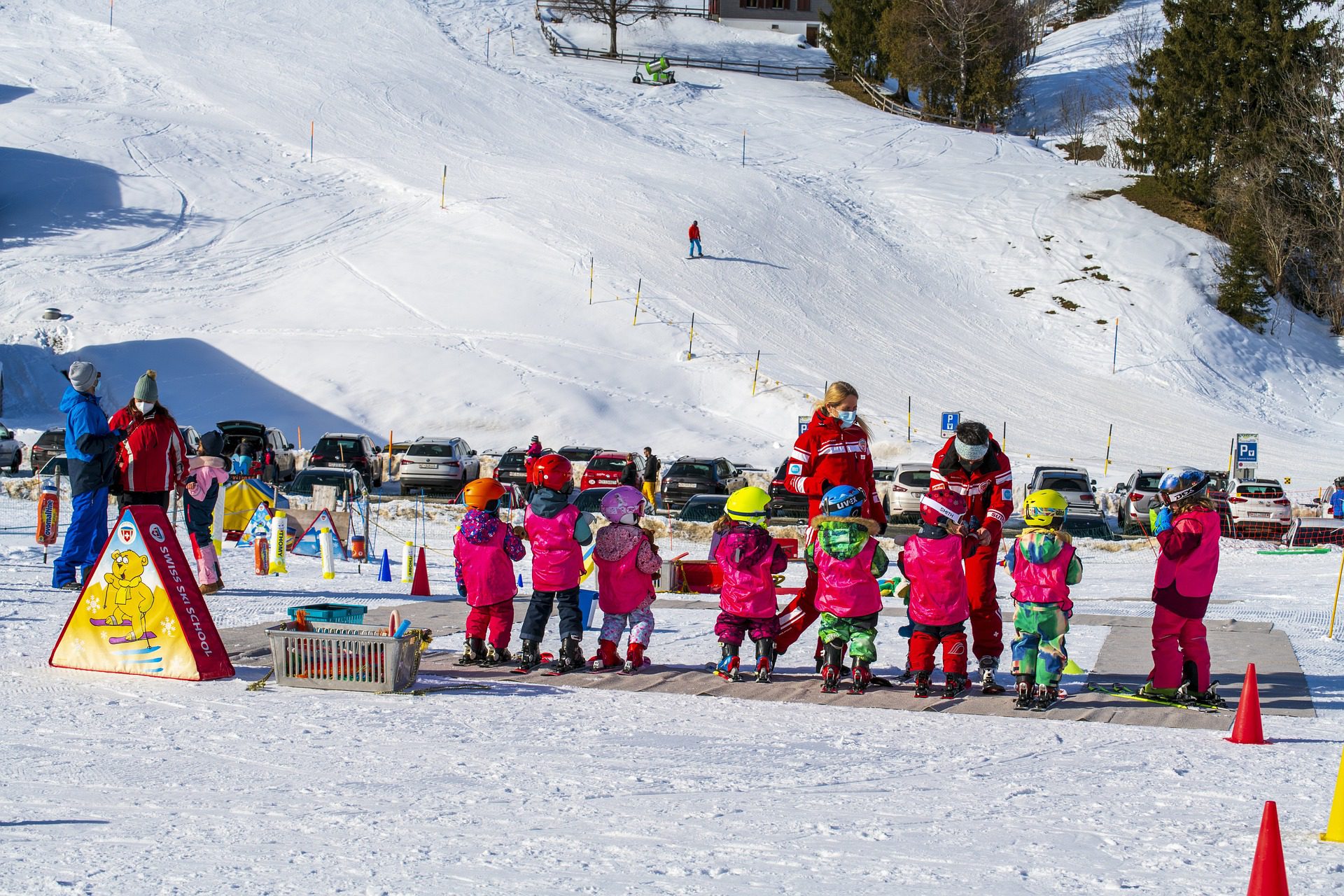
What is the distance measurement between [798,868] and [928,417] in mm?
34234

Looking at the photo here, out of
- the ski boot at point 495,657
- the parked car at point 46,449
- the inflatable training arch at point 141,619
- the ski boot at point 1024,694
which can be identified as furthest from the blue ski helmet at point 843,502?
the parked car at point 46,449

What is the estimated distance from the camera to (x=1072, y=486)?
29203mm

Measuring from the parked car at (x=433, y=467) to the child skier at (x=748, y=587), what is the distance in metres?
21.0

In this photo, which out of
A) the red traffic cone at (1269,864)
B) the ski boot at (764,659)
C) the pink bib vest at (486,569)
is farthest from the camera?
the pink bib vest at (486,569)

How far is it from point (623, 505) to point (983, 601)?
274 cm

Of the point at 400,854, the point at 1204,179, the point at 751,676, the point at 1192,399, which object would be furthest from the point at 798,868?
the point at 1204,179

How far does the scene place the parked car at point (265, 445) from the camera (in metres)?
30.7

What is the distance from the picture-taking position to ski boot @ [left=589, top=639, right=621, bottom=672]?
10.2m

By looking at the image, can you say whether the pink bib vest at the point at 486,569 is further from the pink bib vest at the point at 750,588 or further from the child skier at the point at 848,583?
the child skier at the point at 848,583

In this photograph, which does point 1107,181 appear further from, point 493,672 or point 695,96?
point 493,672

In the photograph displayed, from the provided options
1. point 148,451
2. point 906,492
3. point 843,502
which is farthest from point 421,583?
point 906,492

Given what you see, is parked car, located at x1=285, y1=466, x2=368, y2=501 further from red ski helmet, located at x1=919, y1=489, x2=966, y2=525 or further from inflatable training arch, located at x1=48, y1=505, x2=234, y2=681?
red ski helmet, located at x1=919, y1=489, x2=966, y2=525

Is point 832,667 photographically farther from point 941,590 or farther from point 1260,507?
point 1260,507

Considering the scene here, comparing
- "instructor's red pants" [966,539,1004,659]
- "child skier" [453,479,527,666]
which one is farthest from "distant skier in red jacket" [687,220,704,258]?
"instructor's red pants" [966,539,1004,659]
